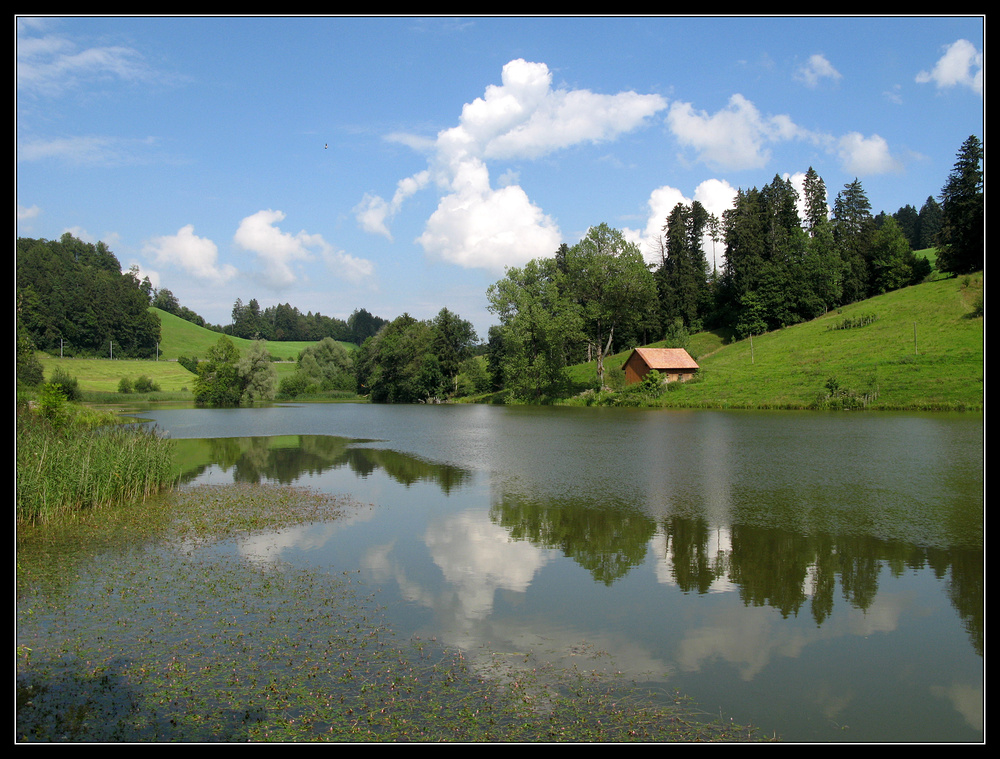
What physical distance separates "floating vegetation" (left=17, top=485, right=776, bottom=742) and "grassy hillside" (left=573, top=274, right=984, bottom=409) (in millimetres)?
40732

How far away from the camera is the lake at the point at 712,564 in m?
6.96

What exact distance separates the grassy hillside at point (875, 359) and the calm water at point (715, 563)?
19030mm

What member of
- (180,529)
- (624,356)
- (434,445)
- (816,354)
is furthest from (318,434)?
(624,356)

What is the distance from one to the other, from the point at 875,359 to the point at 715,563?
161ft

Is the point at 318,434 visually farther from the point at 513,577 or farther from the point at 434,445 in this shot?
the point at 513,577

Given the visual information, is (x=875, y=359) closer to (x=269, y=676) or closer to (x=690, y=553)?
(x=690, y=553)

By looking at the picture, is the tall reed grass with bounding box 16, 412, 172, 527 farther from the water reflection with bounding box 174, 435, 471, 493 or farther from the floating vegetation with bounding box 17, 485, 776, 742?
the floating vegetation with bounding box 17, 485, 776, 742

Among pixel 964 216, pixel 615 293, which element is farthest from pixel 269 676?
pixel 964 216

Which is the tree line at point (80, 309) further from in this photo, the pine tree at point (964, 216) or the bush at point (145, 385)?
the pine tree at point (964, 216)

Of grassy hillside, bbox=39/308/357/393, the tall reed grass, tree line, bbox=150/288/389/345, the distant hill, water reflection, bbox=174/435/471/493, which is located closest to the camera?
the tall reed grass

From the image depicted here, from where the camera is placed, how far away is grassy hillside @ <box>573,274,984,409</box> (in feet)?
141

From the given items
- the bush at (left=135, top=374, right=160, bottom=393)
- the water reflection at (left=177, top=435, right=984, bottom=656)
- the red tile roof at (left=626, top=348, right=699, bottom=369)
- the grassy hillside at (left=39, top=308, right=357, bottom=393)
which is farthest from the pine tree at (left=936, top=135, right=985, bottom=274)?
the bush at (left=135, top=374, right=160, bottom=393)

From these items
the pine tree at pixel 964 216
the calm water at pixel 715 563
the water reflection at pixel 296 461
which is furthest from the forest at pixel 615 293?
the calm water at pixel 715 563

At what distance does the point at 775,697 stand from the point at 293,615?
→ 639 centimetres
